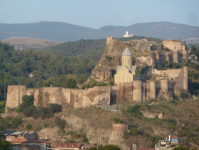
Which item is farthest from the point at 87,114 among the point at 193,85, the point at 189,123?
the point at 193,85

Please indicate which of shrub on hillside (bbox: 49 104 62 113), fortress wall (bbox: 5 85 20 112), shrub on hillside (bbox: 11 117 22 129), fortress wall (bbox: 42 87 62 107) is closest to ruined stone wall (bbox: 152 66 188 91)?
fortress wall (bbox: 42 87 62 107)

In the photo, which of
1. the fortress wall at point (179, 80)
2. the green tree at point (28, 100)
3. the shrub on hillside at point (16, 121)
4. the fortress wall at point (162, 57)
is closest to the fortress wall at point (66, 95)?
the green tree at point (28, 100)

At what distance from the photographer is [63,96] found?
5206cm

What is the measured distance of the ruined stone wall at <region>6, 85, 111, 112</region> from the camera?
49.9m

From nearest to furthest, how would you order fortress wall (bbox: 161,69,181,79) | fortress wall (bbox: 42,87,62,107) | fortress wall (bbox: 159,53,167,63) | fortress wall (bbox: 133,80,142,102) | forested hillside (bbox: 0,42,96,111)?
1. fortress wall (bbox: 133,80,142,102)
2. fortress wall (bbox: 42,87,62,107)
3. fortress wall (bbox: 161,69,181,79)
4. fortress wall (bbox: 159,53,167,63)
5. forested hillside (bbox: 0,42,96,111)

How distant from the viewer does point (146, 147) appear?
4156 centimetres

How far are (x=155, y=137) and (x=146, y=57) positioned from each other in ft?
65.3

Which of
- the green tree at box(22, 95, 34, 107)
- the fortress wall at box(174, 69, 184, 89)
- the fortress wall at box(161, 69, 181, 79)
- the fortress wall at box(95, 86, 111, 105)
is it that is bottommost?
the green tree at box(22, 95, 34, 107)

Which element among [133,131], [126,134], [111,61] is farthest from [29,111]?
[111,61]

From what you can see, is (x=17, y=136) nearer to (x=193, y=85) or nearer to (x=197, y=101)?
(x=197, y=101)

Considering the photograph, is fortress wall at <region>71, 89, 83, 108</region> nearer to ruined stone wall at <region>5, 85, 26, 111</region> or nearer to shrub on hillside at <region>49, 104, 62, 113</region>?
shrub on hillside at <region>49, 104, 62, 113</region>

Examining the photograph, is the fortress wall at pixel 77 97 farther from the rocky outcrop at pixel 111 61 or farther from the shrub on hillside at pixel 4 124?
the shrub on hillside at pixel 4 124

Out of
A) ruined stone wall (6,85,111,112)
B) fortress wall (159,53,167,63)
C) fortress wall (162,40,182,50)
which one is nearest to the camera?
ruined stone wall (6,85,111,112)

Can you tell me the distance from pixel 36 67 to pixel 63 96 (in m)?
49.5
